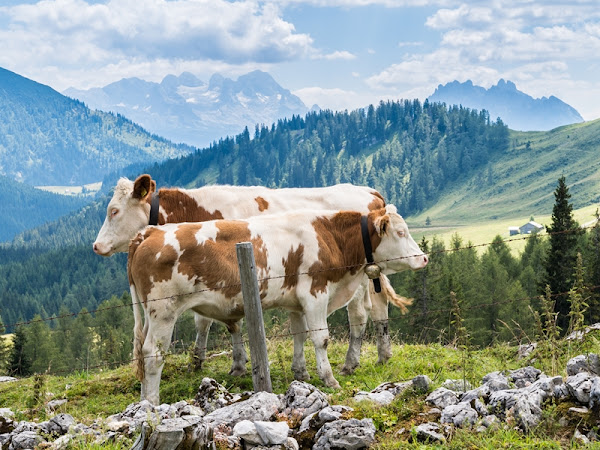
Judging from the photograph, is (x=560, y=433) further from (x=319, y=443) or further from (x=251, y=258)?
(x=251, y=258)

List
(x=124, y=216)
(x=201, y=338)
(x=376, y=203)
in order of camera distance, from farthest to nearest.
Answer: (x=376, y=203)
(x=201, y=338)
(x=124, y=216)

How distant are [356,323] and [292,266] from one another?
85.9 inches

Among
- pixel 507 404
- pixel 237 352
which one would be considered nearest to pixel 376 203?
pixel 237 352

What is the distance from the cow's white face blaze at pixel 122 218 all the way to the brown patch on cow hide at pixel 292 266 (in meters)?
3.33

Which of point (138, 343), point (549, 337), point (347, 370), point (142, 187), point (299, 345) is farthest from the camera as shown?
point (142, 187)

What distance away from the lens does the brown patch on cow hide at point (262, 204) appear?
12.4 meters

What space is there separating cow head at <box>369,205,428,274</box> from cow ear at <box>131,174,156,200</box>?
14.4 ft

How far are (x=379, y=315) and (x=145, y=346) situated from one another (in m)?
4.99

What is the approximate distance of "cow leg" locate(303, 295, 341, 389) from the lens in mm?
10359

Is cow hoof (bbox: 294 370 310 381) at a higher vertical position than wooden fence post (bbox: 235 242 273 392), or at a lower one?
lower

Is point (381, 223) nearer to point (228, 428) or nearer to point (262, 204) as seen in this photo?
point (262, 204)

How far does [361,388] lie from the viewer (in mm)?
9938

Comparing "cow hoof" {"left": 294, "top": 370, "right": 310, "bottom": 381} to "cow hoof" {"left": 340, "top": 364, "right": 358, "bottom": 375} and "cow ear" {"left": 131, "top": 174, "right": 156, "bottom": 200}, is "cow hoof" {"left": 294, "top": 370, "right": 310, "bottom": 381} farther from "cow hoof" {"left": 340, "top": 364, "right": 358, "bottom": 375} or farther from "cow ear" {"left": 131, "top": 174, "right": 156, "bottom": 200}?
"cow ear" {"left": 131, "top": 174, "right": 156, "bottom": 200}

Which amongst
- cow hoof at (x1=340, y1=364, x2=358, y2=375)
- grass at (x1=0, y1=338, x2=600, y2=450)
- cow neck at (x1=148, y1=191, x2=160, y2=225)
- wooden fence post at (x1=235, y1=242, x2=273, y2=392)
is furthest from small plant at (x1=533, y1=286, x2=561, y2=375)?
cow neck at (x1=148, y1=191, x2=160, y2=225)
